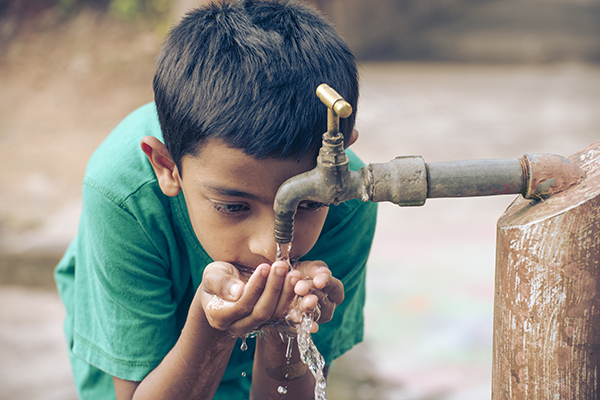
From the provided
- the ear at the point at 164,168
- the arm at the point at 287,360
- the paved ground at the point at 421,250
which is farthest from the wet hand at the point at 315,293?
the paved ground at the point at 421,250

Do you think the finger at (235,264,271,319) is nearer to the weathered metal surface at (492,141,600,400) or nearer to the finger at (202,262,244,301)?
the finger at (202,262,244,301)

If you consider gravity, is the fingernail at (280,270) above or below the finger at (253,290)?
above

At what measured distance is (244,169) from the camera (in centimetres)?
114

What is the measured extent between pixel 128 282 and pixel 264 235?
493mm

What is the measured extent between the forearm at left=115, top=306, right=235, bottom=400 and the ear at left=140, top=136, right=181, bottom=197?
11.6 inches

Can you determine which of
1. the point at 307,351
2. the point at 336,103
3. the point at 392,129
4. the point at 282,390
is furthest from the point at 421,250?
the point at 336,103

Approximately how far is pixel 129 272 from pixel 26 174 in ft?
12.8

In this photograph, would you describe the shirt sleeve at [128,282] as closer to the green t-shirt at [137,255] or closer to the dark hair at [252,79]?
the green t-shirt at [137,255]

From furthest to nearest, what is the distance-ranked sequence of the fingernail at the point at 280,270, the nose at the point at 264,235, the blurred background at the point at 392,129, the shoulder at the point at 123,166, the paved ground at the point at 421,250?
the blurred background at the point at 392,129, the paved ground at the point at 421,250, the shoulder at the point at 123,166, the nose at the point at 264,235, the fingernail at the point at 280,270

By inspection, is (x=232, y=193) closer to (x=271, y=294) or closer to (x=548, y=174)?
(x=271, y=294)

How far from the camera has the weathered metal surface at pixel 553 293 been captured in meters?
0.95

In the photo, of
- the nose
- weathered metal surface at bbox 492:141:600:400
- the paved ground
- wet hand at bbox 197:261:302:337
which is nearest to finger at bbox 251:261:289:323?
Result: wet hand at bbox 197:261:302:337

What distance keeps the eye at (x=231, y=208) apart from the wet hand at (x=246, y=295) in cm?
11

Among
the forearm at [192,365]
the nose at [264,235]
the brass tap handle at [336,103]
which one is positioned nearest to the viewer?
the brass tap handle at [336,103]
